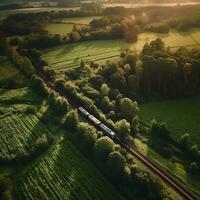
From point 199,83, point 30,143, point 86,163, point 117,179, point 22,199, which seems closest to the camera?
point 22,199

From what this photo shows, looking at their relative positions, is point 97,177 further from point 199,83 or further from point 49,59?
point 49,59

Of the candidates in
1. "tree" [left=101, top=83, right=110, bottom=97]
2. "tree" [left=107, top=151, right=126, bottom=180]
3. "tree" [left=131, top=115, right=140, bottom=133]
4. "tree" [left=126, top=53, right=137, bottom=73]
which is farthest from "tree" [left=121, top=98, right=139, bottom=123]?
"tree" [left=126, top=53, right=137, bottom=73]

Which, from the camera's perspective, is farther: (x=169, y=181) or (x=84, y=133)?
(x=84, y=133)

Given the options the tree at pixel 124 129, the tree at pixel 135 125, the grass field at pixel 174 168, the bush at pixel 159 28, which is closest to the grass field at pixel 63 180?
the tree at pixel 124 129

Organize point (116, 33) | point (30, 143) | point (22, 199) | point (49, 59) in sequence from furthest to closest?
point (116, 33)
point (49, 59)
point (30, 143)
point (22, 199)

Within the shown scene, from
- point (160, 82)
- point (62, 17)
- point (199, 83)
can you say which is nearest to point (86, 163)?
point (160, 82)

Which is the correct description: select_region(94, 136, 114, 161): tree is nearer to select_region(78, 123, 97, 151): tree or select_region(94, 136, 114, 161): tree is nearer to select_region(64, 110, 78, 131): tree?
select_region(78, 123, 97, 151): tree

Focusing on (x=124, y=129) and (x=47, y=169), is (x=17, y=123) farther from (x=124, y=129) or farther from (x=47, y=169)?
(x=124, y=129)
